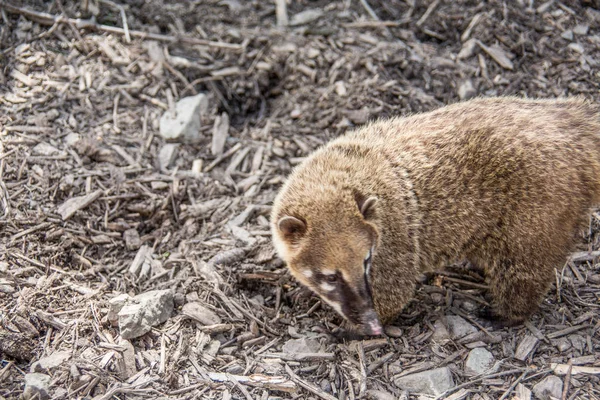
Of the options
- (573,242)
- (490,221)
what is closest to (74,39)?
(490,221)

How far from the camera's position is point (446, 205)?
15.6ft

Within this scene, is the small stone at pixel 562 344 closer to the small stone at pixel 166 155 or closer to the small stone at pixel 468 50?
the small stone at pixel 468 50

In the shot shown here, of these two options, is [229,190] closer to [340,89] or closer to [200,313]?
[200,313]

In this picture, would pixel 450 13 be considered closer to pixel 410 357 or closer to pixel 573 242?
pixel 573 242

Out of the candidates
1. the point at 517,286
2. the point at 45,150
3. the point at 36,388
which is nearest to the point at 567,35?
the point at 517,286

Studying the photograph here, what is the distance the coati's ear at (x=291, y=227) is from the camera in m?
4.32

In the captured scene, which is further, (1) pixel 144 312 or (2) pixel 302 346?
(2) pixel 302 346

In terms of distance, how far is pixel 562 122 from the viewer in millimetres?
4676

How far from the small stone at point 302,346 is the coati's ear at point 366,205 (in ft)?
3.96

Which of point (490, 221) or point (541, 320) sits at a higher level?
point (490, 221)

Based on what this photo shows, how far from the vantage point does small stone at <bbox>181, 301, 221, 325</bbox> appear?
4.72 meters

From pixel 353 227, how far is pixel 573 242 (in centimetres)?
189

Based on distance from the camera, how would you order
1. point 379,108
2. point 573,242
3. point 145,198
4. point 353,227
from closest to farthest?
A: point 353,227
point 573,242
point 145,198
point 379,108

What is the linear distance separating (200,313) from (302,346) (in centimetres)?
92
